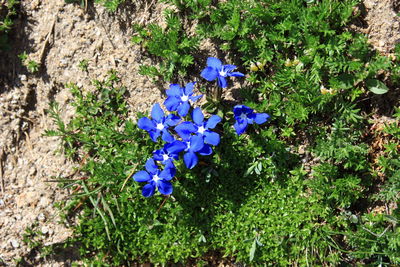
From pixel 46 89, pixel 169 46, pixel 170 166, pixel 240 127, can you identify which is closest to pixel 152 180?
pixel 170 166

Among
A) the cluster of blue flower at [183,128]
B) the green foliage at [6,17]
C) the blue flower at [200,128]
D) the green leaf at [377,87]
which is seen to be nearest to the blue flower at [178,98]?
the cluster of blue flower at [183,128]

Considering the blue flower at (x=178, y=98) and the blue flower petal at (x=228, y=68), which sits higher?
the blue flower petal at (x=228, y=68)

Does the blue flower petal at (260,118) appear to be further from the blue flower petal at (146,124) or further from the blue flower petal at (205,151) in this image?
the blue flower petal at (146,124)

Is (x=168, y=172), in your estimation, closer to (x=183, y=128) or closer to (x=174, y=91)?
(x=183, y=128)

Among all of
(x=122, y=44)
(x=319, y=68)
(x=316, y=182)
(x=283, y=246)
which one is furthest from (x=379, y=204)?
(x=122, y=44)

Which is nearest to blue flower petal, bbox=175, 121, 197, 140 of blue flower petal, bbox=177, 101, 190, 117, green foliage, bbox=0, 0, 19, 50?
blue flower petal, bbox=177, 101, 190, 117

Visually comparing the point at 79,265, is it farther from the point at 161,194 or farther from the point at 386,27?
the point at 386,27
